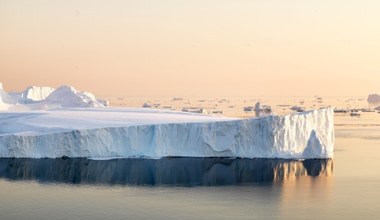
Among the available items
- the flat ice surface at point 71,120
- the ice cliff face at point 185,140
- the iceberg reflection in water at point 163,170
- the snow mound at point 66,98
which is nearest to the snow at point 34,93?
the snow mound at point 66,98

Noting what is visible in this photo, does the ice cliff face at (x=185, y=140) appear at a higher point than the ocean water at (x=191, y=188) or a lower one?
higher

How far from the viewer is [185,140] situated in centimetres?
3294

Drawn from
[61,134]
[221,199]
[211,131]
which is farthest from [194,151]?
[221,199]

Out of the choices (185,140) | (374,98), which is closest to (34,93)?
(185,140)

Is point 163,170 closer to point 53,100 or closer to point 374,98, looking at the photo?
point 53,100

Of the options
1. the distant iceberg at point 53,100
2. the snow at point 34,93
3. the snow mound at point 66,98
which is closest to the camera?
the distant iceberg at point 53,100

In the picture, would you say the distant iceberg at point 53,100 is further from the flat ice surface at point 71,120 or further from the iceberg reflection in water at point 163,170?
the iceberg reflection in water at point 163,170

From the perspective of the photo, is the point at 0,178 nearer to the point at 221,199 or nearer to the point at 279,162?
the point at 221,199

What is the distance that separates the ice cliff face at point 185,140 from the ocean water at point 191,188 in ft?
2.23

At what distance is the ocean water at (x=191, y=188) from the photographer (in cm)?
2045

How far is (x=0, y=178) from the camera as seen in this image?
2714 cm

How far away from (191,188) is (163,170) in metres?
4.44

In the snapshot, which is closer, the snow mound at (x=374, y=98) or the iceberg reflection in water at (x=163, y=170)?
the iceberg reflection in water at (x=163, y=170)

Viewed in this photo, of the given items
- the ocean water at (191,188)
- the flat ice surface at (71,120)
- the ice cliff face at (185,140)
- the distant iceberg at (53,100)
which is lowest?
the ocean water at (191,188)
